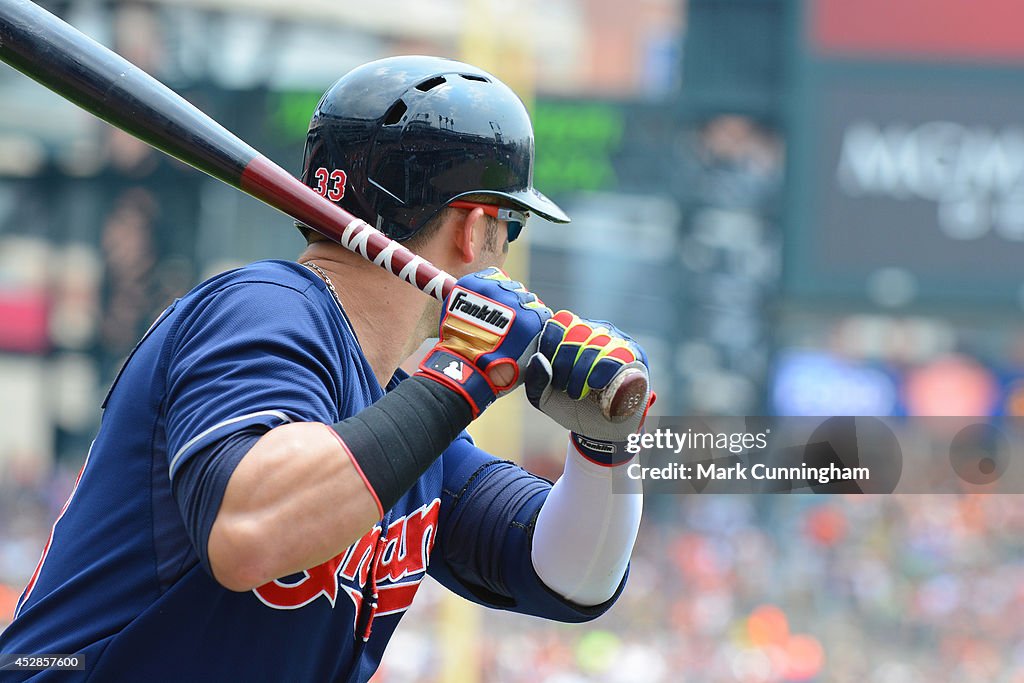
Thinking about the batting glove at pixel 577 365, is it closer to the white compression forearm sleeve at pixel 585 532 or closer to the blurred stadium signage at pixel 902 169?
the white compression forearm sleeve at pixel 585 532

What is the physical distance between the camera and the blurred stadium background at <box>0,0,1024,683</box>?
1205 centimetres

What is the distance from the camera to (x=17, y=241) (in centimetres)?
1602

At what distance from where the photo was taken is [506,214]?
7.31 feet

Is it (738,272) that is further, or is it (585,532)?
(738,272)

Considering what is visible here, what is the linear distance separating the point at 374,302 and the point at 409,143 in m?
0.27

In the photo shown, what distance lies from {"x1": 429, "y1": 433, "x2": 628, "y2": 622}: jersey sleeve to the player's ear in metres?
0.45

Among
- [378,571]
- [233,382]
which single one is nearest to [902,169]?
[378,571]

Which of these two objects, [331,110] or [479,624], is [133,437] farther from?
[479,624]

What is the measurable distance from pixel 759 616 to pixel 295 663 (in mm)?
10922

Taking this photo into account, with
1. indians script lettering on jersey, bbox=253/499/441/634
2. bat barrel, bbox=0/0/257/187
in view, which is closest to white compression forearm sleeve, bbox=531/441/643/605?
indians script lettering on jersey, bbox=253/499/441/634

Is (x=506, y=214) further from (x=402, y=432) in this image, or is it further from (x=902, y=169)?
(x=902, y=169)

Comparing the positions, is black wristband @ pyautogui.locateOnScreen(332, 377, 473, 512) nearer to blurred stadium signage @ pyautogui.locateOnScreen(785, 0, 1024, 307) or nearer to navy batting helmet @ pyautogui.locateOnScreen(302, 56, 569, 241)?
navy batting helmet @ pyautogui.locateOnScreen(302, 56, 569, 241)

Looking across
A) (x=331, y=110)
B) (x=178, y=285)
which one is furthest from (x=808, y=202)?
(x=331, y=110)

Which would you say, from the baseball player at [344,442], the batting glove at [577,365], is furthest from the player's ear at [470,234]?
the batting glove at [577,365]
